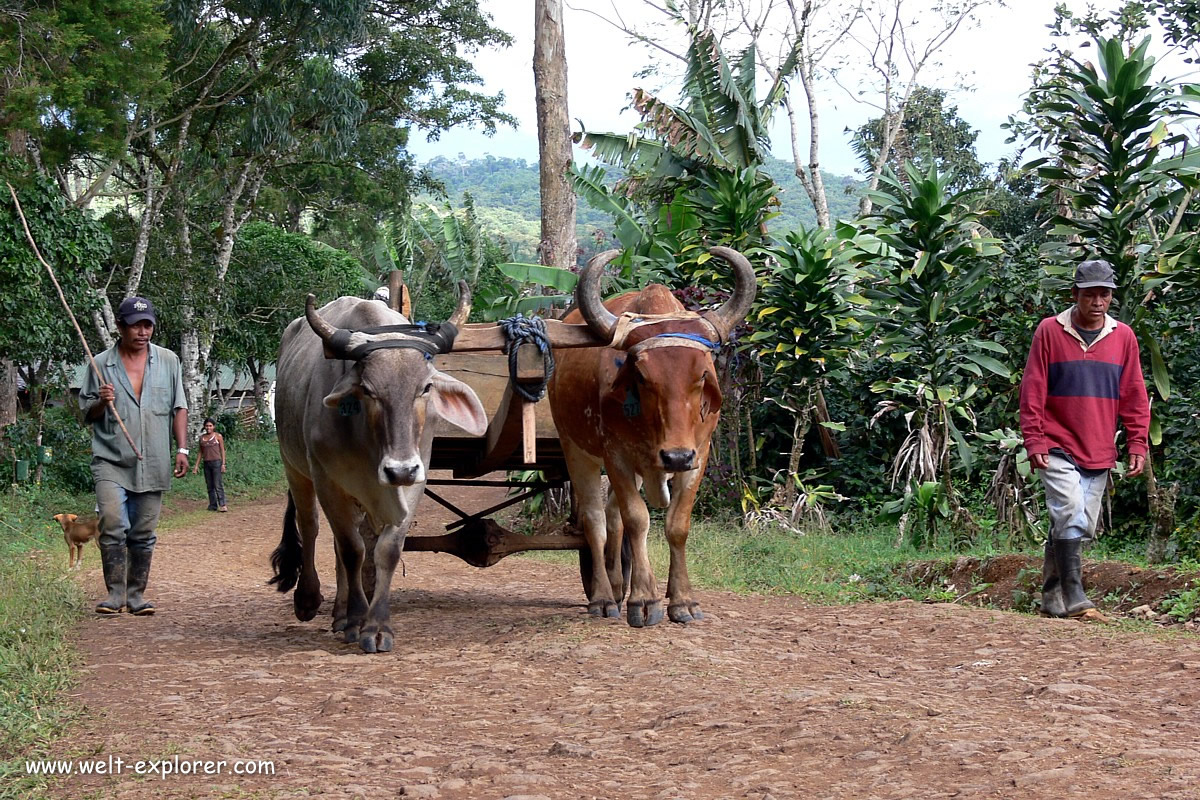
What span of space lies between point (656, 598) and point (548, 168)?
821 centimetres

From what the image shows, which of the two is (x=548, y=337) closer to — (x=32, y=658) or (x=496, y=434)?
(x=496, y=434)

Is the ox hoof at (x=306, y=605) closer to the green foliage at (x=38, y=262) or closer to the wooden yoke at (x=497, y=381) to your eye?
the wooden yoke at (x=497, y=381)

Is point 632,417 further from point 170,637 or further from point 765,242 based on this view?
point 765,242

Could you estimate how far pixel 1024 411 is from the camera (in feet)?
23.1

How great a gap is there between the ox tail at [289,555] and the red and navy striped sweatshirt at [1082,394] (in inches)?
182

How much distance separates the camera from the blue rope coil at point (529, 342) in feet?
21.8

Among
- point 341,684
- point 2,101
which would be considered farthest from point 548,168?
point 341,684

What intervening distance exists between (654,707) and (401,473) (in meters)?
1.76

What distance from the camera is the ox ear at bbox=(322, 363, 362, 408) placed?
620cm

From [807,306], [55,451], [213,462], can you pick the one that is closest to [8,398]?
[55,451]

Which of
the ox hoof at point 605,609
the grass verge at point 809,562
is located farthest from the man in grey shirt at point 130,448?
the grass verge at point 809,562

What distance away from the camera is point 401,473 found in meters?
5.92

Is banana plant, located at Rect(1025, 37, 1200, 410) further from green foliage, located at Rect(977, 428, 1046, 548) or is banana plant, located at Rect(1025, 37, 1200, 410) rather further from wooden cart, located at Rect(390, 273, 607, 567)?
wooden cart, located at Rect(390, 273, 607, 567)

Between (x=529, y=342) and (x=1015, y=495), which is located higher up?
(x=529, y=342)
